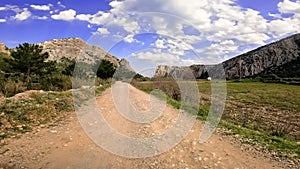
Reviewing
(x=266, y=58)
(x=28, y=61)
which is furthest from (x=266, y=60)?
(x=28, y=61)

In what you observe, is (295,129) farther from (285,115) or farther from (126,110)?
(126,110)

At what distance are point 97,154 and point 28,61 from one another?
93.8 feet

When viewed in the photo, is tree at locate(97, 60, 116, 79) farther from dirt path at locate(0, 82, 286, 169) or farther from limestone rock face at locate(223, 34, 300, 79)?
limestone rock face at locate(223, 34, 300, 79)

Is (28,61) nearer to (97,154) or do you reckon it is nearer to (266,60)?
(97,154)

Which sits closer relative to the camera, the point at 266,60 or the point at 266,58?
the point at 266,60

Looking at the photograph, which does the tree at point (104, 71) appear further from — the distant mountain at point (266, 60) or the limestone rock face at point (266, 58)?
the limestone rock face at point (266, 58)

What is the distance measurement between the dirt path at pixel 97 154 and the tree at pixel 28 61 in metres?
25.4

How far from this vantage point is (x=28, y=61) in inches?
1314

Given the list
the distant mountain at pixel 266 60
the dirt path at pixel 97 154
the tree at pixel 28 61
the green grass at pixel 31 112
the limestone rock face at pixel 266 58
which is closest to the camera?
the dirt path at pixel 97 154

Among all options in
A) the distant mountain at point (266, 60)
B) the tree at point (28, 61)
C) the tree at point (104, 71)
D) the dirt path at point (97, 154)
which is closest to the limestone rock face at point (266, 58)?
the distant mountain at point (266, 60)

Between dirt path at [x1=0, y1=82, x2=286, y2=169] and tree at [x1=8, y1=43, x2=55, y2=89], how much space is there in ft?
83.4

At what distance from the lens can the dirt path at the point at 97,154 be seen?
6.95 meters

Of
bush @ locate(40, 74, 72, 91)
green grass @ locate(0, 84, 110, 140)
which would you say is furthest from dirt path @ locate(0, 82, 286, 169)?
bush @ locate(40, 74, 72, 91)

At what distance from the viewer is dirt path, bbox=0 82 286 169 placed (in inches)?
274
